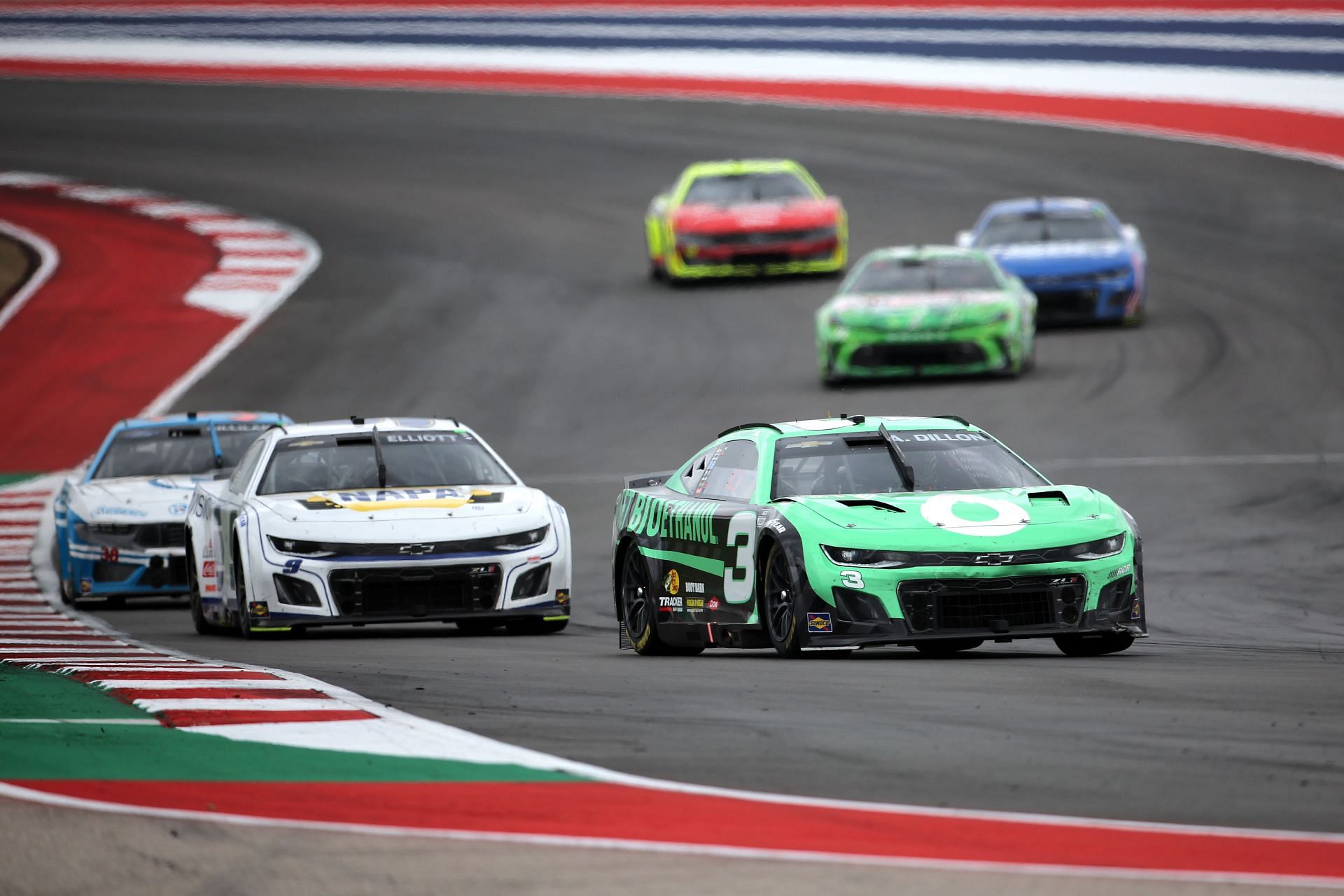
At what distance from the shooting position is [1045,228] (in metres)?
25.6

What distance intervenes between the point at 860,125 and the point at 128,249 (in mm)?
12638

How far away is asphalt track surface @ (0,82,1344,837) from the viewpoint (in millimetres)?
7730

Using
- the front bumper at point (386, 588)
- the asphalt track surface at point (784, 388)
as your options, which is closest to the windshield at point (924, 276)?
the asphalt track surface at point (784, 388)

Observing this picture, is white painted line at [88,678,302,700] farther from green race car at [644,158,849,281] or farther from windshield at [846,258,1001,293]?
green race car at [644,158,849,281]

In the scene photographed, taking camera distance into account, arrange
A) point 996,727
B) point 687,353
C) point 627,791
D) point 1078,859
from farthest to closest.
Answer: point 687,353
point 996,727
point 627,791
point 1078,859

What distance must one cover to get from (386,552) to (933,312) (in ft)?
34.5

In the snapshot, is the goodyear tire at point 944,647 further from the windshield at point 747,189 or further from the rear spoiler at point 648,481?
the windshield at point 747,189

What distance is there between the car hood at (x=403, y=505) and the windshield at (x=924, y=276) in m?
9.92

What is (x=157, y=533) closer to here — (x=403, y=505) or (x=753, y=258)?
(x=403, y=505)

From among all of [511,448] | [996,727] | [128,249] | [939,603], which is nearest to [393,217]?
[128,249]

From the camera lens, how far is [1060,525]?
10.5 meters

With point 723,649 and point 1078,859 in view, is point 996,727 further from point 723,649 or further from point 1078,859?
point 723,649

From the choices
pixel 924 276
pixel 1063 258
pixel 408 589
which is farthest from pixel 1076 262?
pixel 408 589

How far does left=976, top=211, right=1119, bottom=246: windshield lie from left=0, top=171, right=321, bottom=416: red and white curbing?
27.3 feet
